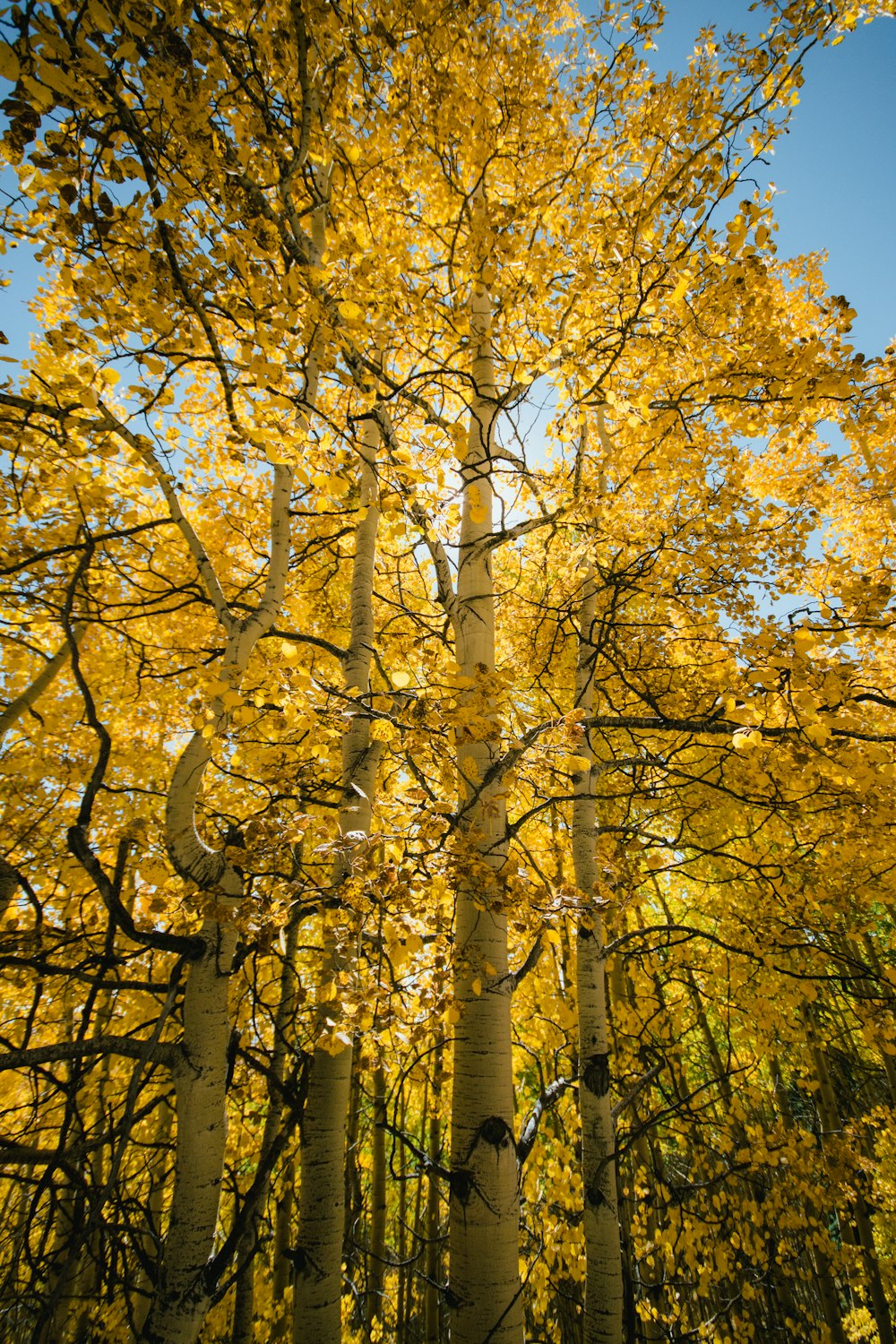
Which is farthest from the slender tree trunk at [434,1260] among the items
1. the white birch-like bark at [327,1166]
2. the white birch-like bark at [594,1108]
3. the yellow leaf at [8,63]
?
the yellow leaf at [8,63]

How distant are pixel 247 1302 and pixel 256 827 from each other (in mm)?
4813

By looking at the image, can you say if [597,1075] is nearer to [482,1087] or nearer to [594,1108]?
[594,1108]

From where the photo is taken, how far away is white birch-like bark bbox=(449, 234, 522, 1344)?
6.22 ft

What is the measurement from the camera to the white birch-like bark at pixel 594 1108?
2945mm

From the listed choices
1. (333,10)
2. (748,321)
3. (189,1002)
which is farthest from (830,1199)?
(333,10)

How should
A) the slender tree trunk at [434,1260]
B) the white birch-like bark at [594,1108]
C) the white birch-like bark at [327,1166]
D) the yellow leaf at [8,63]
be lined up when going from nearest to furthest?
the yellow leaf at [8,63], the white birch-like bark at [327,1166], the white birch-like bark at [594,1108], the slender tree trunk at [434,1260]

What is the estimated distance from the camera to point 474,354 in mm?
3328

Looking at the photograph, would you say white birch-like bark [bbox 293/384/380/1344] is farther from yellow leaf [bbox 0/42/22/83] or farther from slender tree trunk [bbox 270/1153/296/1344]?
slender tree trunk [bbox 270/1153/296/1344]

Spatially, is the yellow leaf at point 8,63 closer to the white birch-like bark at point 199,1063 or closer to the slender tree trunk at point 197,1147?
the white birch-like bark at point 199,1063

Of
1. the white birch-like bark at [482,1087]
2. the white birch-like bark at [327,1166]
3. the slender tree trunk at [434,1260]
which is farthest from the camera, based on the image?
the slender tree trunk at [434,1260]

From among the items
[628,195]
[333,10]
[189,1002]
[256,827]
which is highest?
[333,10]

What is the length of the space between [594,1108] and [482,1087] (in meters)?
1.73

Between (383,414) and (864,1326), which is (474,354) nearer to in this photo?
(383,414)

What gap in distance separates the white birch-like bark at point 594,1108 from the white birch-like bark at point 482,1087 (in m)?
0.52
